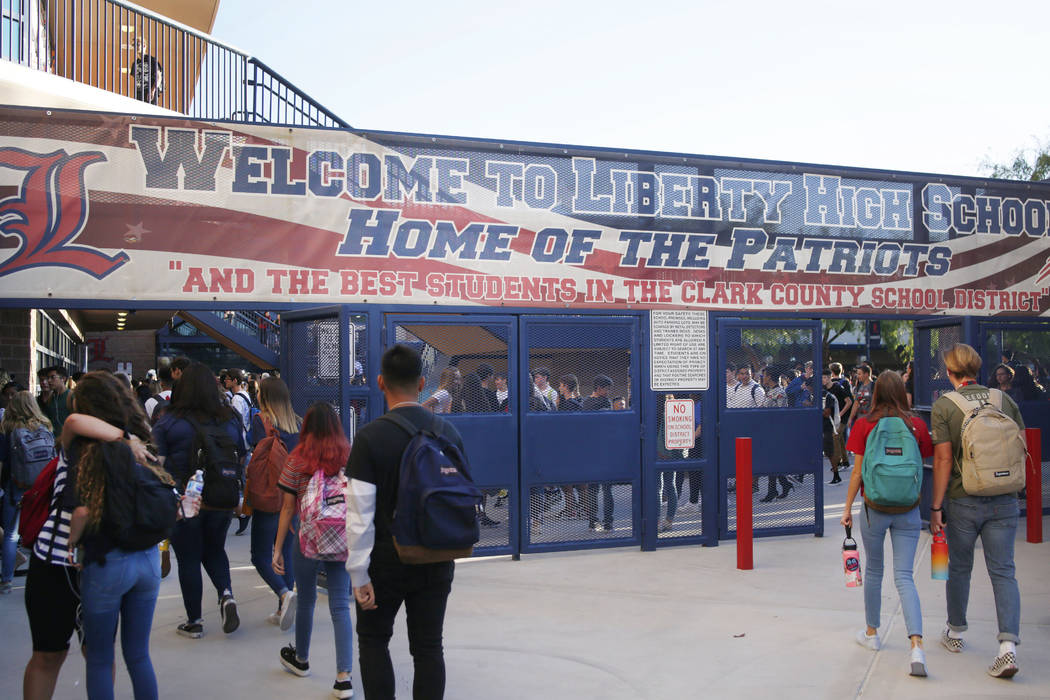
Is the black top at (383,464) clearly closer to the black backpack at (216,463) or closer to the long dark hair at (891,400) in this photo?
the black backpack at (216,463)

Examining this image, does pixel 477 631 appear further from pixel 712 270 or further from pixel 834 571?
pixel 712 270

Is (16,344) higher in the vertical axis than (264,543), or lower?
higher

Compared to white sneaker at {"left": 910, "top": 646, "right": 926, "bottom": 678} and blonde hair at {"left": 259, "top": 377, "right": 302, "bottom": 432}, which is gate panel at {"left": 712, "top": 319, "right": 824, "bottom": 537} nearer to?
white sneaker at {"left": 910, "top": 646, "right": 926, "bottom": 678}

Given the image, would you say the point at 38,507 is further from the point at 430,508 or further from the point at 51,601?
the point at 430,508

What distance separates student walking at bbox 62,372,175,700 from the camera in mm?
3840

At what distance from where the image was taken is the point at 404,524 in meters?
3.72


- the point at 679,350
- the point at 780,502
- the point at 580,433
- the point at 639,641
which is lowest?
the point at 639,641

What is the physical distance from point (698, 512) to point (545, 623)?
342 cm

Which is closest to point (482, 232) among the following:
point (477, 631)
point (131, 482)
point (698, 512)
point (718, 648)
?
point (698, 512)

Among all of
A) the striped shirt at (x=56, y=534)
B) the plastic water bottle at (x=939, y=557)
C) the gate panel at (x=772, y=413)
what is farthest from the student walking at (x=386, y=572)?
the gate panel at (x=772, y=413)

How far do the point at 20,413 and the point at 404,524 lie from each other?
5.12 m

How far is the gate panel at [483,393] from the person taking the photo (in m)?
8.57

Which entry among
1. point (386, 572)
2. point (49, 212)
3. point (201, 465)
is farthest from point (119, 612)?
point (49, 212)

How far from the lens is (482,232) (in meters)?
9.37
